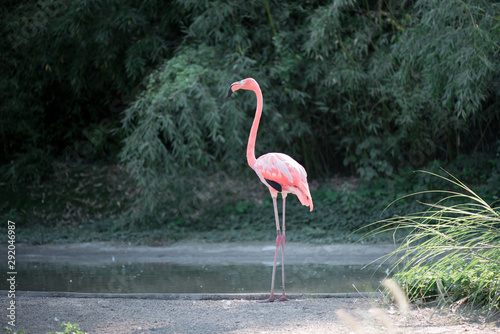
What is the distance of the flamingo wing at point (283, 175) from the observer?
4305mm

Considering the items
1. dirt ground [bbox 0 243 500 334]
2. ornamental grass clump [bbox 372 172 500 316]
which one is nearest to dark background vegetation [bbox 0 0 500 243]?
ornamental grass clump [bbox 372 172 500 316]

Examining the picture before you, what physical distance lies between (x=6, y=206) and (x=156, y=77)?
349 cm

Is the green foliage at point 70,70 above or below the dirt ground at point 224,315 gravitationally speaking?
above

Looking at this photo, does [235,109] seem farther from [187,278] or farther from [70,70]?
[70,70]

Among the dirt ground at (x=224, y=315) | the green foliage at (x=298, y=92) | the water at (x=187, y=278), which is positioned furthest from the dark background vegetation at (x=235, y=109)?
the dirt ground at (x=224, y=315)

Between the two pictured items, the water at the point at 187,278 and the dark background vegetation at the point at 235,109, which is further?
the dark background vegetation at the point at 235,109

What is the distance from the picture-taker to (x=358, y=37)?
24.4 ft

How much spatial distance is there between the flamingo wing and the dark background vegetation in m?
2.50

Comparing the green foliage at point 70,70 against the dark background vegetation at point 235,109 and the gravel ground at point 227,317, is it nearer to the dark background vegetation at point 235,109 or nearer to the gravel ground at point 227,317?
the dark background vegetation at point 235,109

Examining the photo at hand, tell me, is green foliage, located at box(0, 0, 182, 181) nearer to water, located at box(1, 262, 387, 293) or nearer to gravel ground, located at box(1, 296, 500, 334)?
water, located at box(1, 262, 387, 293)

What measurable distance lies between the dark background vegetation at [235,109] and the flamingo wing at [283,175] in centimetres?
250

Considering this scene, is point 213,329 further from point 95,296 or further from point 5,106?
point 5,106

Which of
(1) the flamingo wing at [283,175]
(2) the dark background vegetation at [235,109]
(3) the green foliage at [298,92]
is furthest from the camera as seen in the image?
(2) the dark background vegetation at [235,109]

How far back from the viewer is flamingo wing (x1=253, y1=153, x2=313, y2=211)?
14.1ft
